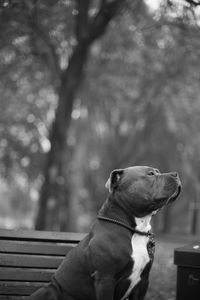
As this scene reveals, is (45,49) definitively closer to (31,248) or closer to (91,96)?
(91,96)

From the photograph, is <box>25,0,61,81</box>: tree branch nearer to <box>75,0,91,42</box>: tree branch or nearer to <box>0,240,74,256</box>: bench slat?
<box>75,0,91,42</box>: tree branch

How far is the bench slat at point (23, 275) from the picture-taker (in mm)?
5293

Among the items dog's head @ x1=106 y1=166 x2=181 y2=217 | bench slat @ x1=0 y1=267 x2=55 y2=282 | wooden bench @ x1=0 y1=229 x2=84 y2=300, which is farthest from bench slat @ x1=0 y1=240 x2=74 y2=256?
dog's head @ x1=106 y1=166 x2=181 y2=217

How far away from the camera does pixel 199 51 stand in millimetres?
13328

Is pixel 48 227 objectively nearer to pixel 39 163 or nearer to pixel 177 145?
pixel 39 163

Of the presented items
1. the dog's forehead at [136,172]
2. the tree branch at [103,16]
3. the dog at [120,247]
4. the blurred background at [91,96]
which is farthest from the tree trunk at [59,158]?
the dog's forehead at [136,172]

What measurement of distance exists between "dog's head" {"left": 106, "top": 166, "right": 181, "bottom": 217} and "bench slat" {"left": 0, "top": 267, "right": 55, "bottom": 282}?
1.43m

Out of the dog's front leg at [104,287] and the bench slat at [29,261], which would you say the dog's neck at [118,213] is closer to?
the dog's front leg at [104,287]

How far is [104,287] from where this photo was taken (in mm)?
4105

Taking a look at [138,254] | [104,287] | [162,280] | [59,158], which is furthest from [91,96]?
[104,287]

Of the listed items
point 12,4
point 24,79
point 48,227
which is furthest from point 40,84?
point 12,4

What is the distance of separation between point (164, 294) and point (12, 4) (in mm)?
4710

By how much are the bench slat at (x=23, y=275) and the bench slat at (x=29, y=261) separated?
0.06 meters

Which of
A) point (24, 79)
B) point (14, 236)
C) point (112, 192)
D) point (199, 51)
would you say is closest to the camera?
point (112, 192)
